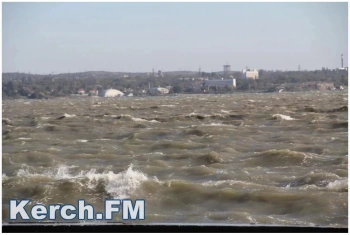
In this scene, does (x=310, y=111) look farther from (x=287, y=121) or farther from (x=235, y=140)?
(x=235, y=140)

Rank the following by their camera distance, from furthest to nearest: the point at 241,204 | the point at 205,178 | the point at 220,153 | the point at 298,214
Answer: the point at 220,153 → the point at 205,178 → the point at 241,204 → the point at 298,214

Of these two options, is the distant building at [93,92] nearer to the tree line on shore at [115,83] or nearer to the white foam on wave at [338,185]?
the tree line on shore at [115,83]

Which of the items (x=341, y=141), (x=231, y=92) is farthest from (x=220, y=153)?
(x=231, y=92)

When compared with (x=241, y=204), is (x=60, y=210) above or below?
above

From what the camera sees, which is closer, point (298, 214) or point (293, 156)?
point (298, 214)

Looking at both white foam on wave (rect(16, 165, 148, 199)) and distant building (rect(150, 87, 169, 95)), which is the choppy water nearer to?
white foam on wave (rect(16, 165, 148, 199))

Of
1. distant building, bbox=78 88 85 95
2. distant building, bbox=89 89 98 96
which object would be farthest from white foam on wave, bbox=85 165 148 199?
distant building, bbox=89 89 98 96
